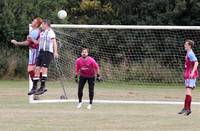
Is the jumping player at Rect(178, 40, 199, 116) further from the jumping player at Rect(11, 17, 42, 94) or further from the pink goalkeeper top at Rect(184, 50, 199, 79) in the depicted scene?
the jumping player at Rect(11, 17, 42, 94)

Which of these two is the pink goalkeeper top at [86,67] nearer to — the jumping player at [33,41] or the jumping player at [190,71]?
the jumping player at [33,41]

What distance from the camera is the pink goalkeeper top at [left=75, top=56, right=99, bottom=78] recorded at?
19531 mm

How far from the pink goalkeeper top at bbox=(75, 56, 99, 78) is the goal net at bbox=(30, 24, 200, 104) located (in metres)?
3.70

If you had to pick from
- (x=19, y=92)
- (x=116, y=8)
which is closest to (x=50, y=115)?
(x=19, y=92)

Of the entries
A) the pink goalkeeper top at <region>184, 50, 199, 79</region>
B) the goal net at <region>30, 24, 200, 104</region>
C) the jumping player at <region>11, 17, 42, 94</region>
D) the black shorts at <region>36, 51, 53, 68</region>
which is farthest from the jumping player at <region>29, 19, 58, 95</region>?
the pink goalkeeper top at <region>184, 50, 199, 79</region>

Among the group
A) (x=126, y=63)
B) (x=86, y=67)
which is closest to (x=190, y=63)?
(x=86, y=67)

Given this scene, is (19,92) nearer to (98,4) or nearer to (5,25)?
(5,25)

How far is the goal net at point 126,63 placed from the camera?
82.0 ft

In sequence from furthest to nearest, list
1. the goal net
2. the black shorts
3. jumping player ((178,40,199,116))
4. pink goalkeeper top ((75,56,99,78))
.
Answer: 1. the goal net
2. the black shorts
3. pink goalkeeper top ((75,56,99,78))
4. jumping player ((178,40,199,116))

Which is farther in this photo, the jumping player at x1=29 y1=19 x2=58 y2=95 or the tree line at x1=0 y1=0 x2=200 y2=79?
the tree line at x1=0 y1=0 x2=200 y2=79

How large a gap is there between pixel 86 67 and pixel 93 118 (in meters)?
3.57

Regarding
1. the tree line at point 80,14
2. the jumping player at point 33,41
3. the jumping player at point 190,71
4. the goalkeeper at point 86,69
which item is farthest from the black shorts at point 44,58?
the tree line at point 80,14

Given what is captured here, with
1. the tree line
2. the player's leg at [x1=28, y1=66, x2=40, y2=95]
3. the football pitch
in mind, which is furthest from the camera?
the tree line

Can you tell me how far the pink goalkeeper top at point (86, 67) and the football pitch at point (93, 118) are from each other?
3.39 feet
